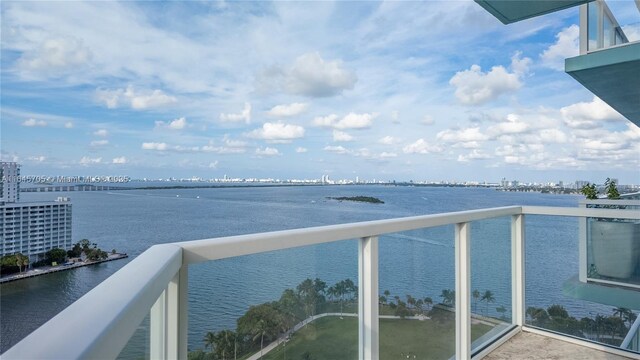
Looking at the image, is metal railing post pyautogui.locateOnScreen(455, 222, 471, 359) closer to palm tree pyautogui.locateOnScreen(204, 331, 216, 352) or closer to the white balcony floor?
the white balcony floor

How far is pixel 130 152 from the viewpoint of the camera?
44.6 m

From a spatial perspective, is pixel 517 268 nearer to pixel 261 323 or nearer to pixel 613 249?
pixel 613 249

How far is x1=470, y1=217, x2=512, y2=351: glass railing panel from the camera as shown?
112 inches

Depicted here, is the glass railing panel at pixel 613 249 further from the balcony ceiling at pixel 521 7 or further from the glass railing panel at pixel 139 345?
the glass railing panel at pixel 139 345

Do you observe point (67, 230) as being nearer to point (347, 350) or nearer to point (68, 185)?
point (68, 185)

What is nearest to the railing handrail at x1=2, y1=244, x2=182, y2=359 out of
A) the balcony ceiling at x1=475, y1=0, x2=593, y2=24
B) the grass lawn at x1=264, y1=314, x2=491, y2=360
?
the grass lawn at x1=264, y1=314, x2=491, y2=360

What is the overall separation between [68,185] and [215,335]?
28554 mm

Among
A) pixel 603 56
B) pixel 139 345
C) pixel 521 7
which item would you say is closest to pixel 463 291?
pixel 521 7

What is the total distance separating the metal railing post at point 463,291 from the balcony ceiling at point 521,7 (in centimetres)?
150

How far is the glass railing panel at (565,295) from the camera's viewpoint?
316 cm

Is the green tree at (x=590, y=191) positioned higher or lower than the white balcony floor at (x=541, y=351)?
higher

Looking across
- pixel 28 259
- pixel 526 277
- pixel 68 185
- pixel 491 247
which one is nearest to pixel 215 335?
pixel 491 247

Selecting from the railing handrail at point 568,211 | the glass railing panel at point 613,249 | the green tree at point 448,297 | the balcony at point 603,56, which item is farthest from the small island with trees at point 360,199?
the green tree at point 448,297

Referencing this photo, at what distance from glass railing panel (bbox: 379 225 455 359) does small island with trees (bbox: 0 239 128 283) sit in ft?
51.7
